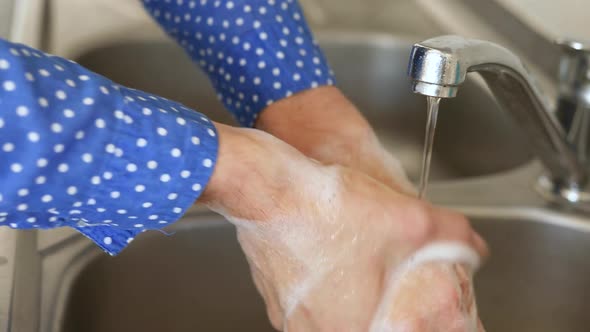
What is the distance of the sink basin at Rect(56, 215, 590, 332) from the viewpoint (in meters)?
0.62

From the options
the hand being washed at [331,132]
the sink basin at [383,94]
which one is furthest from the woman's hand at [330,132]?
the sink basin at [383,94]

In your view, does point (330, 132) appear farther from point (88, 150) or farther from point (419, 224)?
point (88, 150)

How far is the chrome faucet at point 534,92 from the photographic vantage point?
43 cm

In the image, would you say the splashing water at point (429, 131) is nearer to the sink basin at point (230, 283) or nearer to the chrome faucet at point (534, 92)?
the chrome faucet at point (534, 92)

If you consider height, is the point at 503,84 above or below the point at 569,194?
above

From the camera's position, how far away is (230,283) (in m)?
0.66

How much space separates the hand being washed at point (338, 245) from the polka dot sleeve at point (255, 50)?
0.45ft

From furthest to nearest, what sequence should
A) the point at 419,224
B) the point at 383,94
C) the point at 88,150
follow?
the point at 383,94
the point at 419,224
the point at 88,150

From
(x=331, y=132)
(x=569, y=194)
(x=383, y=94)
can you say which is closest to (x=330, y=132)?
(x=331, y=132)

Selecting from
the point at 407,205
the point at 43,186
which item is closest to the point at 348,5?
the point at 407,205

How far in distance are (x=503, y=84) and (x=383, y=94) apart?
50 centimetres

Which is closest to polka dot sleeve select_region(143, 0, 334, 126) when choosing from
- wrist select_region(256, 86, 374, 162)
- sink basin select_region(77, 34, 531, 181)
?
wrist select_region(256, 86, 374, 162)

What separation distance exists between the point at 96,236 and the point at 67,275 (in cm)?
11

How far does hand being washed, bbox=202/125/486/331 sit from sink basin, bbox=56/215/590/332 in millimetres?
132
